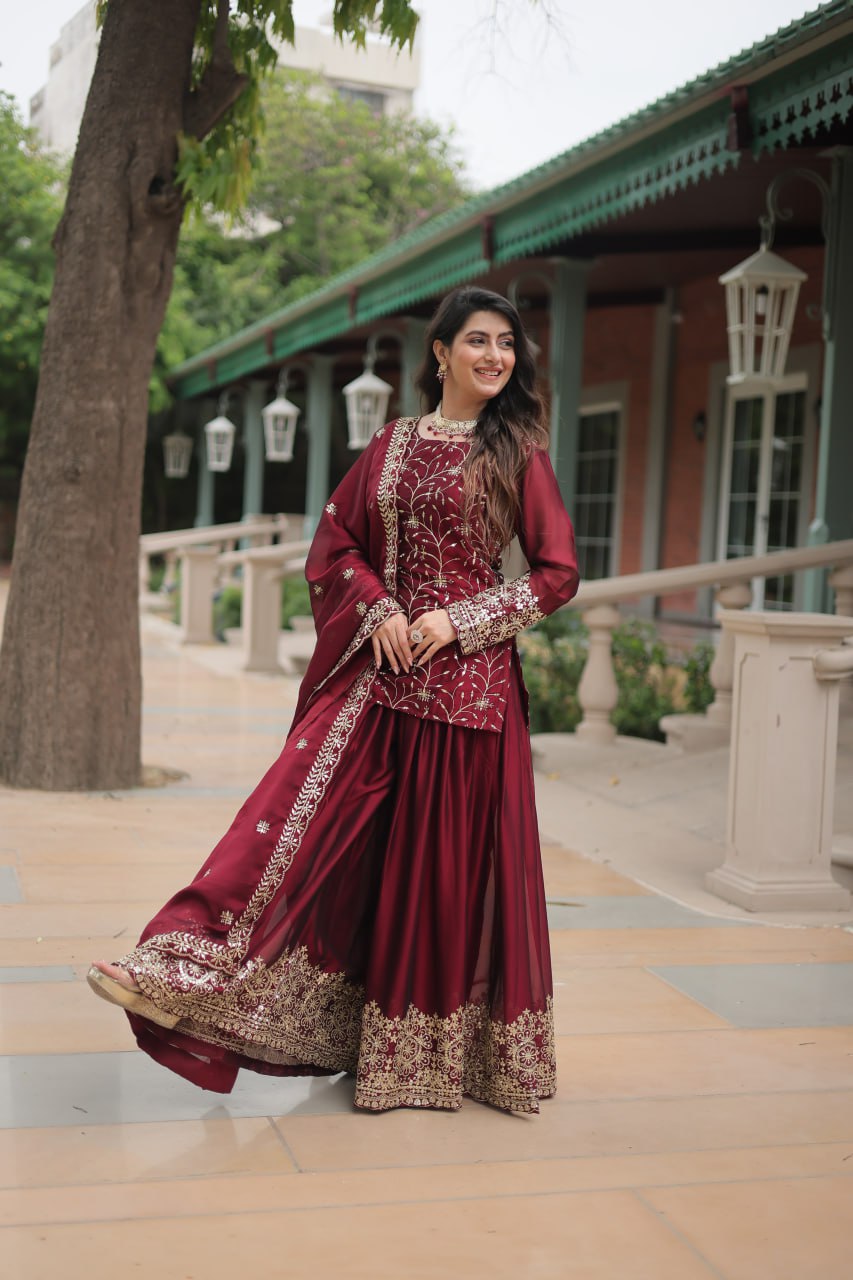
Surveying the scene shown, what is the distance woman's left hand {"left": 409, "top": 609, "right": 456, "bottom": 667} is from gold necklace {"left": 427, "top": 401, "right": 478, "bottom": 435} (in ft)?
1.42

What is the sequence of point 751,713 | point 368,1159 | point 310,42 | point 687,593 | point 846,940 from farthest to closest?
point 310,42
point 687,593
point 751,713
point 846,940
point 368,1159

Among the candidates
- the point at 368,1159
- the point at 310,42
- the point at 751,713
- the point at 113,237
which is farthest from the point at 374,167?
the point at 368,1159

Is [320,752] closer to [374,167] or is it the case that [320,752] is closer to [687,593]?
[687,593]

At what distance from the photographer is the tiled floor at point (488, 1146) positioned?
2.57 meters

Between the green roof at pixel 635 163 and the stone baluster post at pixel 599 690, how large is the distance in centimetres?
257

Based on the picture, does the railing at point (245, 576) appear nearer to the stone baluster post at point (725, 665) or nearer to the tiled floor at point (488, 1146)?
the stone baluster post at point (725, 665)

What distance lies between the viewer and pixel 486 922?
331cm

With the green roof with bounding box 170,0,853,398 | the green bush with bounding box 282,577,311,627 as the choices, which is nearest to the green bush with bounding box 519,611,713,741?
the green roof with bounding box 170,0,853,398

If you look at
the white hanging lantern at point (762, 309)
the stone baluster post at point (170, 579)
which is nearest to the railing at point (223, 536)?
the stone baluster post at point (170, 579)

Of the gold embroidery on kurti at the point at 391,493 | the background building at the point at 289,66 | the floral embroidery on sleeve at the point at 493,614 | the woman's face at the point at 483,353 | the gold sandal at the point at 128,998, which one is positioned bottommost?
Result: the gold sandal at the point at 128,998

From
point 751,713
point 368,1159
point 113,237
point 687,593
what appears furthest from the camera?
point 687,593

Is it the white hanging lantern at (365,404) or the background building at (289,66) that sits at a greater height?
the background building at (289,66)

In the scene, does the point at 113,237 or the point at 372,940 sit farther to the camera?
the point at 113,237

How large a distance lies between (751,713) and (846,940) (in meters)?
0.85
